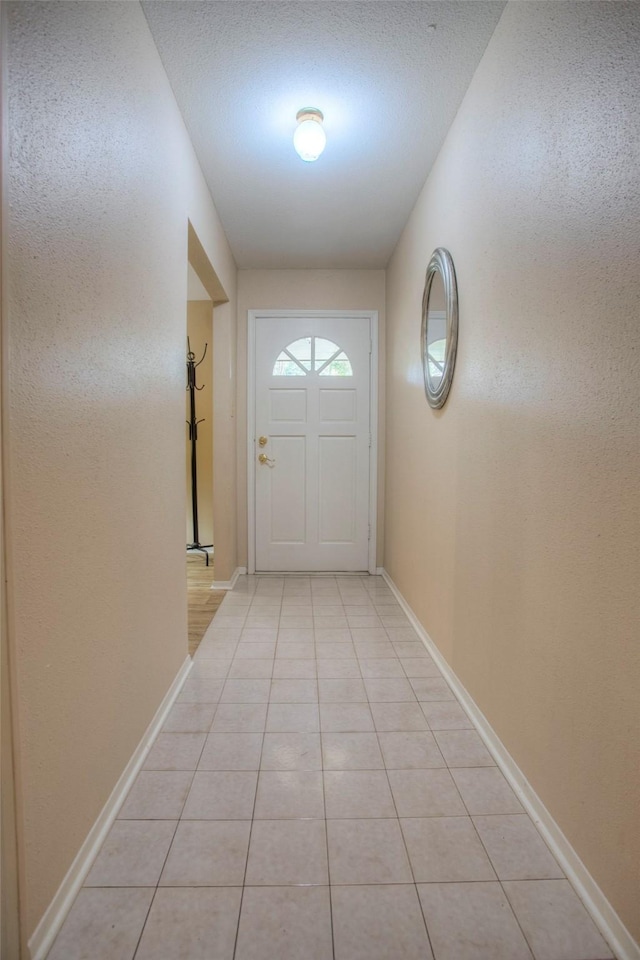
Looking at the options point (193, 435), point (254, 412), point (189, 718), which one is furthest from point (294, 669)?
point (193, 435)

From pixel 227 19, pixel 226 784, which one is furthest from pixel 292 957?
pixel 227 19

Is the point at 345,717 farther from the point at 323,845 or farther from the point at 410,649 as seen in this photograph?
the point at 410,649

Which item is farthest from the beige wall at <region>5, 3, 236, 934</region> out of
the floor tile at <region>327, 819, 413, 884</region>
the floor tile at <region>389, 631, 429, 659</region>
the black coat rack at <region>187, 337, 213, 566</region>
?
the black coat rack at <region>187, 337, 213, 566</region>

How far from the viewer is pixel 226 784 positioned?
1.42m

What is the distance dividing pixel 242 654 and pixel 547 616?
5.01ft

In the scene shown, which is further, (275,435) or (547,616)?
(275,435)

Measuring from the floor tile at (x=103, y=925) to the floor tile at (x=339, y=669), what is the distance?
1.11 meters

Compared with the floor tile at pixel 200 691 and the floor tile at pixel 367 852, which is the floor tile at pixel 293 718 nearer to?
the floor tile at pixel 200 691

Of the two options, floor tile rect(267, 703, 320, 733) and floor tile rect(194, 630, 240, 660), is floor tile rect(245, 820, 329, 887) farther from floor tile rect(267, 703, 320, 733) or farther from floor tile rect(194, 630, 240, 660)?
floor tile rect(194, 630, 240, 660)

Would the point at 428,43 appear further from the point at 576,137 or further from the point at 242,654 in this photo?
the point at 242,654

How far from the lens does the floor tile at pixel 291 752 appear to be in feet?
4.95

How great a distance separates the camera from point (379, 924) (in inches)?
39.6

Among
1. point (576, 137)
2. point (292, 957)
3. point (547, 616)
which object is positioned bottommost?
point (292, 957)

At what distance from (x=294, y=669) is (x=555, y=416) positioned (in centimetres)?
156
